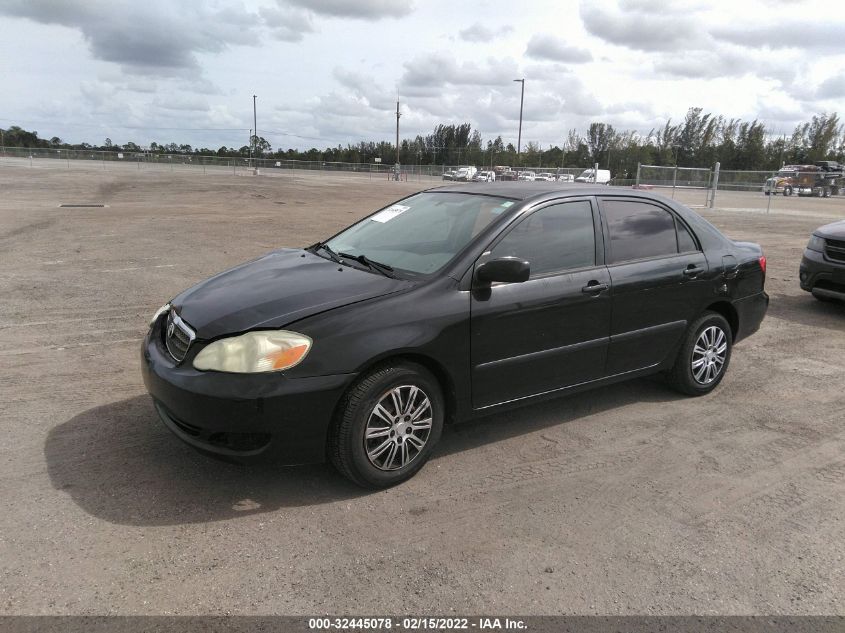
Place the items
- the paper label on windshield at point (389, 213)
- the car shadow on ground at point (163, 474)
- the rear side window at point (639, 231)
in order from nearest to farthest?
1. the car shadow on ground at point (163, 474)
2. the rear side window at point (639, 231)
3. the paper label on windshield at point (389, 213)

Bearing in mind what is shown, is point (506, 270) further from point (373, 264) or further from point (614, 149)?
point (614, 149)

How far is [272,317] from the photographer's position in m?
3.23

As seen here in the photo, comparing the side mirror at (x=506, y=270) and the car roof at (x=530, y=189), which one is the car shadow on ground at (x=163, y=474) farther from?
the car roof at (x=530, y=189)

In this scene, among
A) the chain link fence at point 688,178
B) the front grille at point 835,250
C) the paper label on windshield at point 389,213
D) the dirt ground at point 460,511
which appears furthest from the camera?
the chain link fence at point 688,178

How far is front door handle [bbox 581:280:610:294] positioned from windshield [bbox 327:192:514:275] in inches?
29.2

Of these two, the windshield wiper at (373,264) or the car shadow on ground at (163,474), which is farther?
the windshield wiper at (373,264)

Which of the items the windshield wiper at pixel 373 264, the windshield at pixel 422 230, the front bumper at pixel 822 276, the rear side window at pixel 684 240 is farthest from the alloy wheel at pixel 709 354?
Result: the front bumper at pixel 822 276

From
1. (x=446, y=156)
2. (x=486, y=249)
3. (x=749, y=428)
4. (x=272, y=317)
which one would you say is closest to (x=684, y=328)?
(x=749, y=428)

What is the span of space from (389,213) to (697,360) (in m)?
2.68

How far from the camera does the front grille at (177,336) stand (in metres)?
3.34

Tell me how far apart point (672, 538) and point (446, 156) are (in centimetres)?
10398

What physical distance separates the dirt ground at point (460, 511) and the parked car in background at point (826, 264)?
7.54 ft

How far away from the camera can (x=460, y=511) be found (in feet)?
10.7

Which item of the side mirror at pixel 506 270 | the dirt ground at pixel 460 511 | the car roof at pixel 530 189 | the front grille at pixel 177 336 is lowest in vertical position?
the dirt ground at pixel 460 511
